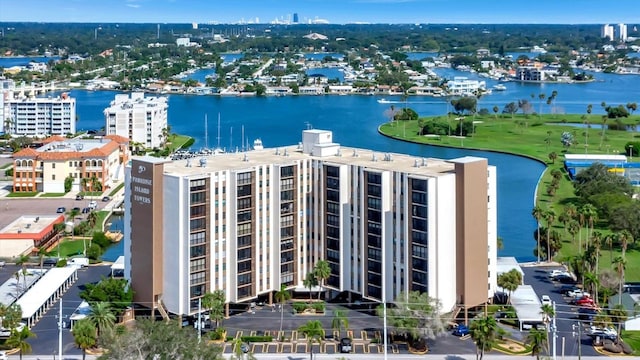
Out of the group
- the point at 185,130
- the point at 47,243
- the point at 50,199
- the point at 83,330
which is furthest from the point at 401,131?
the point at 83,330

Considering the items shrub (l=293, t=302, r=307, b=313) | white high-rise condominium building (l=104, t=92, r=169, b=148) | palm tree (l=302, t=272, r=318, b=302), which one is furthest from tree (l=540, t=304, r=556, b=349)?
white high-rise condominium building (l=104, t=92, r=169, b=148)

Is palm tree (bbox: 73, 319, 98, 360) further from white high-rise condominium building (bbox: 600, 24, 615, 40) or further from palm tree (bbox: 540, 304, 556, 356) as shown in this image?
white high-rise condominium building (bbox: 600, 24, 615, 40)

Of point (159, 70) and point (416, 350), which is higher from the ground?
point (159, 70)

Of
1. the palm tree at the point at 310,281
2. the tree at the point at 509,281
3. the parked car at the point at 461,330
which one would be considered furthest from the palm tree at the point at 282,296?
the tree at the point at 509,281

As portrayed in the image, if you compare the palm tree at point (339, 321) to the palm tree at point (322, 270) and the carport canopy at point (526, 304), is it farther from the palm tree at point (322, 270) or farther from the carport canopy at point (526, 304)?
the carport canopy at point (526, 304)

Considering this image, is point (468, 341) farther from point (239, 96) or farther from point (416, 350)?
point (239, 96)

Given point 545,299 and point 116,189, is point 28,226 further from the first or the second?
point 545,299
